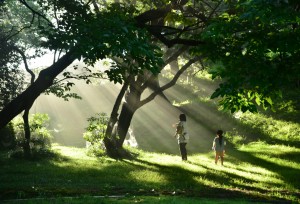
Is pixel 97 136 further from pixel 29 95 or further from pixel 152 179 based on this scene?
pixel 29 95

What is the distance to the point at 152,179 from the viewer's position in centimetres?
1423

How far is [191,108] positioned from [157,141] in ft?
18.8

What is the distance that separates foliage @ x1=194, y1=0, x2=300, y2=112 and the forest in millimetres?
27

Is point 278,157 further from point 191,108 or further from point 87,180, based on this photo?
point 191,108

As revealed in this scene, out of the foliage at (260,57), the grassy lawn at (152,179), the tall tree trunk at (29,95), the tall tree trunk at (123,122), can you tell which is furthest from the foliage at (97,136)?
the foliage at (260,57)

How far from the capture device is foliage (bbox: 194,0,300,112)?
285 inches

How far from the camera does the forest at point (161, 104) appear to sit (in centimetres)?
824

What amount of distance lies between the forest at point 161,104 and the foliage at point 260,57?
27 millimetres

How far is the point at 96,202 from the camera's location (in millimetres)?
8609

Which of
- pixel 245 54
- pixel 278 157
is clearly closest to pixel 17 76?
pixel 278 157

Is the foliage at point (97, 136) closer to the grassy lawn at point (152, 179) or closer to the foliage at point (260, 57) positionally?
the grassy lawn at point (152, 179)

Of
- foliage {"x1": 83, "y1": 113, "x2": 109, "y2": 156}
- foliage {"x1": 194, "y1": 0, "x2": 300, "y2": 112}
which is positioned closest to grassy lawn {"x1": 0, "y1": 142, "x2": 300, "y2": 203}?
foliage {"x1": 83, "y1": 113, "x2": 109, "y2": 156}

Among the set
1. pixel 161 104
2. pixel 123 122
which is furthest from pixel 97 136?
pixel 161 104

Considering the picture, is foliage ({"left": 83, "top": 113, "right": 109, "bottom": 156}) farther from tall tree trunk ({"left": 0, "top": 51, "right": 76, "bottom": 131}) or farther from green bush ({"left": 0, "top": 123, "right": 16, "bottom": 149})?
tall tree trunk ({"left": 0, "top": 51, "right": 76, "bottom": 131})
